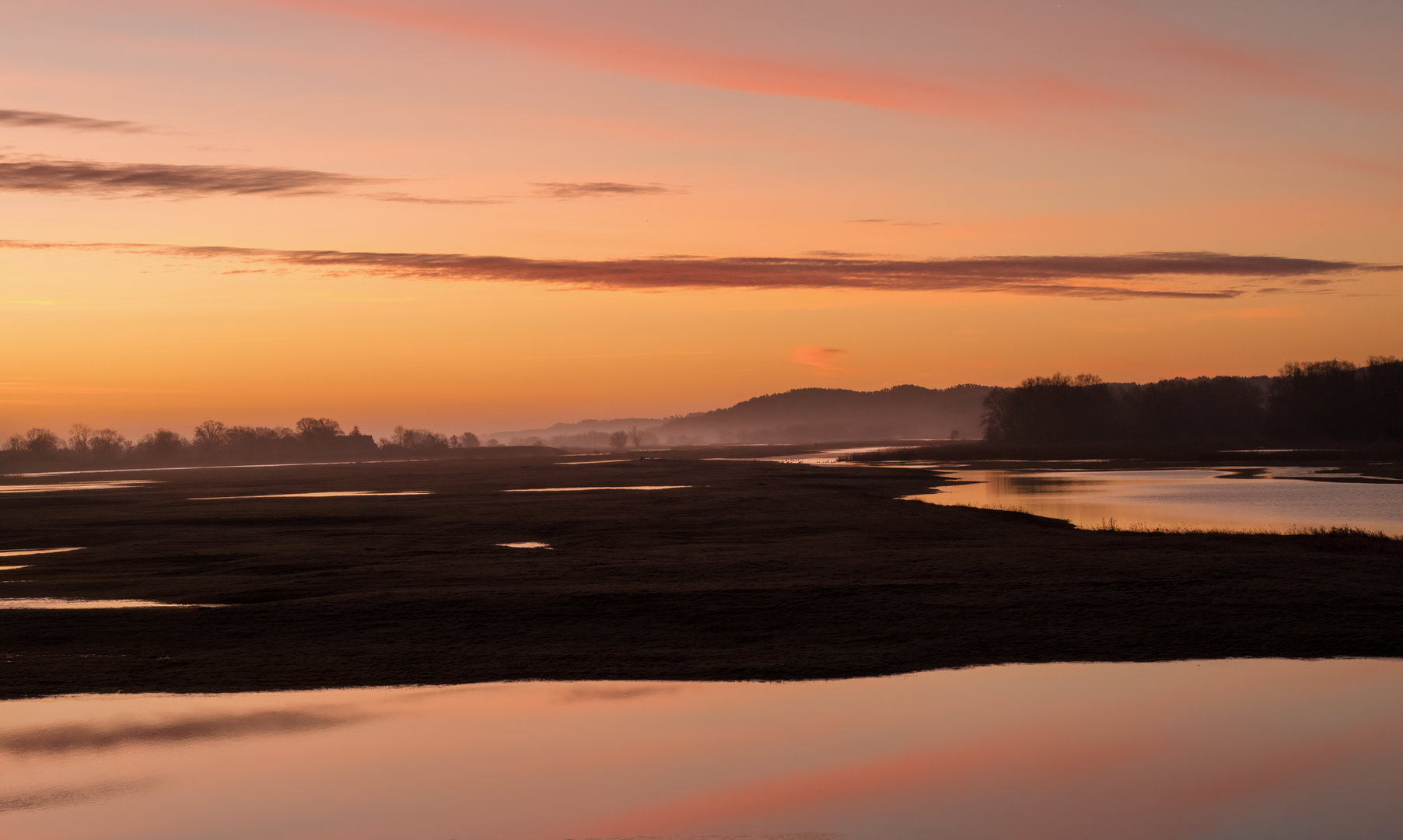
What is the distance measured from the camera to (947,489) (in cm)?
7394

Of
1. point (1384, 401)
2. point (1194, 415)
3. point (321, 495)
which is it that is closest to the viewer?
point (321, 495)

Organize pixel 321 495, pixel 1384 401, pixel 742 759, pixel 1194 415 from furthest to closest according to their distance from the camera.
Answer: pixel 1194 415 < pixel 1384 401 < pixel 321 495 < pixel 742 759

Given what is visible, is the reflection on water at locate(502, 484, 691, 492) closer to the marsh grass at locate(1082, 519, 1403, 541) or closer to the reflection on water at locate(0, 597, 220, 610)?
the marsh grass at locate(1082, 519, 1403, 541)

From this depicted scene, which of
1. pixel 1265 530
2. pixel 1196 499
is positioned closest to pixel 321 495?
pixel 1196 499

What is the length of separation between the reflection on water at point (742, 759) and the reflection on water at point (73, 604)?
8812mm

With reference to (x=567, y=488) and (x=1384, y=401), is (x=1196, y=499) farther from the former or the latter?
(x=1384, y=401)

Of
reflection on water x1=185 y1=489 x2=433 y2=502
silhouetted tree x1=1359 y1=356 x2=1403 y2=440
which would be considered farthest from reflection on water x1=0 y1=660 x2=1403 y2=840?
silhouetted tree x1=1359 y1=356 x2=1403 y2=440

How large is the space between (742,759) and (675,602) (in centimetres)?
1074

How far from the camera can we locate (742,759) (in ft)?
47.7

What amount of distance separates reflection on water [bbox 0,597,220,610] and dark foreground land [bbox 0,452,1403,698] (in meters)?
0.61

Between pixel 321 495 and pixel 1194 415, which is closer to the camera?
pixel 321 495

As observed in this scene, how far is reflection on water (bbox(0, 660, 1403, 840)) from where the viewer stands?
12.2 meters

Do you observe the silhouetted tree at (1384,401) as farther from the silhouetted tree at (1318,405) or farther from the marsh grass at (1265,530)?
the marsh grass at (1265,530)

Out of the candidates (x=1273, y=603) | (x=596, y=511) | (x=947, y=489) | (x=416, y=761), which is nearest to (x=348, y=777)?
(x=416, y=761)
